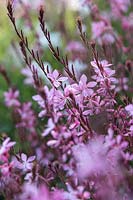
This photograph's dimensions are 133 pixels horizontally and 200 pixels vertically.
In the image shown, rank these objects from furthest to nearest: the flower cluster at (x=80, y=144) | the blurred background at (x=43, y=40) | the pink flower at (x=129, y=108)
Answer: the blurred background at (x=43, y=40)
the pink flower at (x=129, y=108)
the flower cluster at (x=80, y=144)

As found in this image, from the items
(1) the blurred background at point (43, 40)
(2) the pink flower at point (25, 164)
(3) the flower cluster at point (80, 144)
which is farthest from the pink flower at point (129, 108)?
(1) the blurred background at point (43, 40)

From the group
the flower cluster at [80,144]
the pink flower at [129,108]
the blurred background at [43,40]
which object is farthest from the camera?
the blurred background at [43,40]

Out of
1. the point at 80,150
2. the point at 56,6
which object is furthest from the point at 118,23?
the point at 80,150

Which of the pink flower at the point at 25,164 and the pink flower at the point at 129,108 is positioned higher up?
the pink flower at the point at 129,108

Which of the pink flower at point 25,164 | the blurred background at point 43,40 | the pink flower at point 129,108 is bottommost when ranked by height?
the pink flower at point 25,164

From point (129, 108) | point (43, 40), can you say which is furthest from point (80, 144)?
point (43, 40)

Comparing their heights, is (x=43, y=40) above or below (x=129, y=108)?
above

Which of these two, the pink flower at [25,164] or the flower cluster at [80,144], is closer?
the flower cluster at [80,144]

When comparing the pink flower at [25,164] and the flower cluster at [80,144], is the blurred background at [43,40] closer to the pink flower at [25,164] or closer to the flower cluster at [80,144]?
the flower cluster at [80,144]

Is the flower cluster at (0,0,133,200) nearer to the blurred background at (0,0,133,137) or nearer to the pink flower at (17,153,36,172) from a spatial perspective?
the pink flower at (17,153,36,172)

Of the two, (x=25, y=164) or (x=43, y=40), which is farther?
(x=43, y=40)

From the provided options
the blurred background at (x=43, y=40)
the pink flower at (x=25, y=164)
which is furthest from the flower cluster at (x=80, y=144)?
the blurred background at (x=43, y=40)

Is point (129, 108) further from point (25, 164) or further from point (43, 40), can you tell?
point (43, 40)
